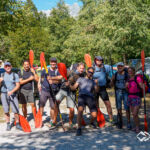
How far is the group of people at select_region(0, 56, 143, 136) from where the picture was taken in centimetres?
563

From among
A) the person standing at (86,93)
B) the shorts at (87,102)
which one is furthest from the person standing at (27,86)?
the shorts at (87,102)

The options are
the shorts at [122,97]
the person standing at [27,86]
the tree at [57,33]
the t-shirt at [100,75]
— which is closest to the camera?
the shorts at [122,97]

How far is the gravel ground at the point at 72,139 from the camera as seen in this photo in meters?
4.55

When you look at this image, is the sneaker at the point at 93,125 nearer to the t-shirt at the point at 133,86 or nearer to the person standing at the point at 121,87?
the person standing at the point at 121,87

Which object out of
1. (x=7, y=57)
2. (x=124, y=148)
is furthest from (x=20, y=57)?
(x=124, y=148)

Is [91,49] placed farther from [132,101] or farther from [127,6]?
[132,101]

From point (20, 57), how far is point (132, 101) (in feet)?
88.0

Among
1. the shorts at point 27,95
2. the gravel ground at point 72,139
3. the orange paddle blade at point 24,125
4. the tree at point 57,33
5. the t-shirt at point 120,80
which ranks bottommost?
the gravel ground at point 72,139

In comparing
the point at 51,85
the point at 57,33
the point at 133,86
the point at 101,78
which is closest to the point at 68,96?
the point at 51,85

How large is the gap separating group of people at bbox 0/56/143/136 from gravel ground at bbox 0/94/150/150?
275 millimetres

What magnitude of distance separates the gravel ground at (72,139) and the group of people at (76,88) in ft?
0.90

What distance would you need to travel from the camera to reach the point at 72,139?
5102 millimetres

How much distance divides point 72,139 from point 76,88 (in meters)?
1.44

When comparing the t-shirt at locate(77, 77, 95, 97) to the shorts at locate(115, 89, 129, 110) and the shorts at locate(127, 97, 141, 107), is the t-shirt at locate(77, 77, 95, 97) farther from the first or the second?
the shorts at locate(127, 97, 141, 107)
